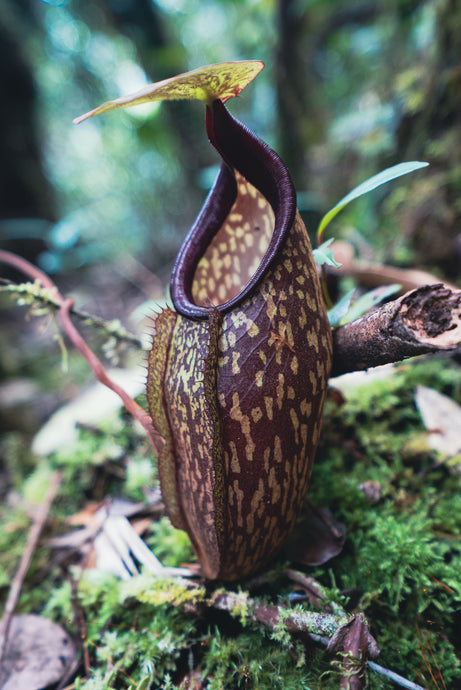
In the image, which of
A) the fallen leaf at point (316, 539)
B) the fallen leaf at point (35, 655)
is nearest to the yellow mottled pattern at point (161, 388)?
the fallen leaf at point (316, 539)

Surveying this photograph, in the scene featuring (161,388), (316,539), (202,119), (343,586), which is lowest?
(343,586)

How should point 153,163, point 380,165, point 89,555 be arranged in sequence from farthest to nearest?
point 153,163, point 380,165, point 89,555

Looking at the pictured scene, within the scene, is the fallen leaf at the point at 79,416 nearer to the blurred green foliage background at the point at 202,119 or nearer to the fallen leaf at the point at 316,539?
the fallen leaf at the point at 316,539

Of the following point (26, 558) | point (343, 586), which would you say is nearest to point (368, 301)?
point (343, 586)

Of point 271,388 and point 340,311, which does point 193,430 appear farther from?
point 340,311

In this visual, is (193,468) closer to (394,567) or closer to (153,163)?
(394,567)

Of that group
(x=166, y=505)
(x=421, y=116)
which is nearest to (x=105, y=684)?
(x=166, y=505)

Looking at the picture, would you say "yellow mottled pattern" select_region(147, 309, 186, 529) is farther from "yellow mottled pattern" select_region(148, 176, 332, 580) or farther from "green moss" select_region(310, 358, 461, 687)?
"green moss" select_region(310, 358, 461, 687)

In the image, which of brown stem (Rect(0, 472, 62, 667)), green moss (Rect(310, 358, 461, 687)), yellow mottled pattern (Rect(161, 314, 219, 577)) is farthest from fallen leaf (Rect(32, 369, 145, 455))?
green moss (Rect(310, 358, 461, 687))
